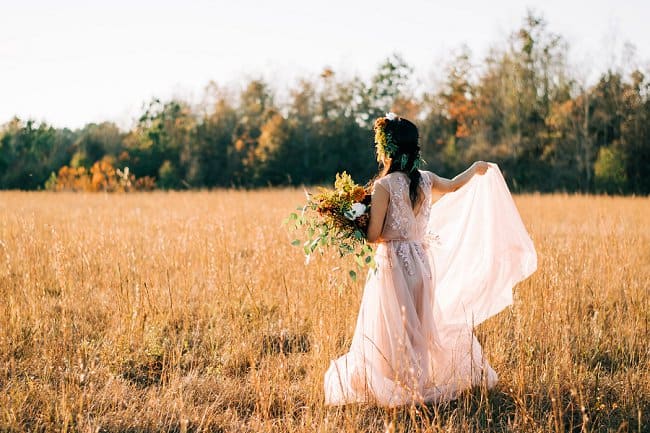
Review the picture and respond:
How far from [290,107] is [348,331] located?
31.7 metres

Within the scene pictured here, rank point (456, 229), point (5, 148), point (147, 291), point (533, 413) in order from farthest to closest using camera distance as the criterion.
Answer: point (5, 148), point (147, 291), point (456, 229), point (533, 413)

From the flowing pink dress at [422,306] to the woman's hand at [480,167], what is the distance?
0.11 m

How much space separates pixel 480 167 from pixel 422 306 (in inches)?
47.4

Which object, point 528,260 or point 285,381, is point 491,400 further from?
point 285,381

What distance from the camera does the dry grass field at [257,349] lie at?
353 cm

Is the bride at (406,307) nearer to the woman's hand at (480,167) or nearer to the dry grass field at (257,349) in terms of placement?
the woman's hand at (480,167)

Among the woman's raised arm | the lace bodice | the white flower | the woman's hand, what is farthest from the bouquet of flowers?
the woman's hand

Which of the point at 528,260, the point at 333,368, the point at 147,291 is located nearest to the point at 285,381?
the point at 333,368

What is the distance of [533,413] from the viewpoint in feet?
11.8

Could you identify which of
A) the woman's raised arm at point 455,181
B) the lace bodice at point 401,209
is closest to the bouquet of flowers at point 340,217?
the lace bodice at point 401,209

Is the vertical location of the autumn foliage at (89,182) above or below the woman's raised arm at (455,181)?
above

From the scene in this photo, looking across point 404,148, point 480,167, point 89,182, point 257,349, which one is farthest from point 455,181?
point 89,182

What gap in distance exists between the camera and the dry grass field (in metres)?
3.53

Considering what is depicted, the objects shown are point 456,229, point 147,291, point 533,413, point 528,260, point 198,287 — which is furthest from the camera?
point 198,287
